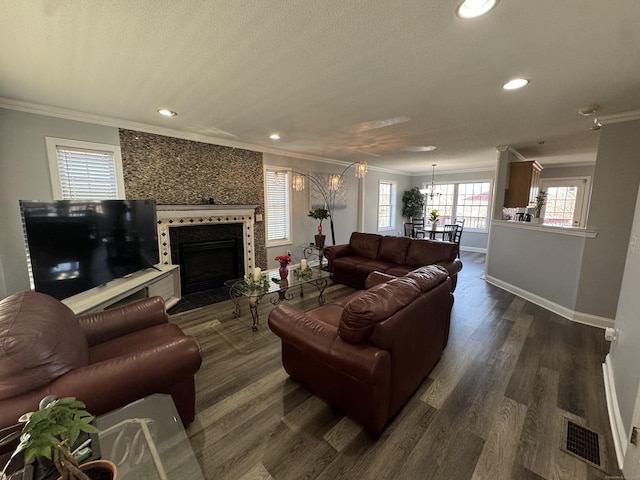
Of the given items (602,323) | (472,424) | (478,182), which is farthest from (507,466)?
(478,182)

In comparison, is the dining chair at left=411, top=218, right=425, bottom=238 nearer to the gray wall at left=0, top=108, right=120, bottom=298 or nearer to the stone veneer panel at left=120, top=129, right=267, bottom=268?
the stone veneer panel at left=120, top=129, right=267, bottom=268

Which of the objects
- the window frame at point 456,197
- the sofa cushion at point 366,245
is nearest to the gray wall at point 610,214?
the sofa cushion at point 366,245

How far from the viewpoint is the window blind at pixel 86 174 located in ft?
9.96

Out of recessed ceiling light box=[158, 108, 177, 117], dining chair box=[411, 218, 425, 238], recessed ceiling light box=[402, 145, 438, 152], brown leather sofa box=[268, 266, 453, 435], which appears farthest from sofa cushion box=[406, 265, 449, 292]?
dining chair box=[411, 218, 425, 238]

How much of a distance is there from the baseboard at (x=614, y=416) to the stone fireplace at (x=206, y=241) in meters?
4.52

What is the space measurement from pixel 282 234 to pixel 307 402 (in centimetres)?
378

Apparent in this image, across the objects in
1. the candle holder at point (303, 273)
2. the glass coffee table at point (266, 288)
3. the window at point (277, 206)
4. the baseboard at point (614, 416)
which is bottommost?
the baseboard at point (614, 416)

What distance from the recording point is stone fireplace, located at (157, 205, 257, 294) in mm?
3834

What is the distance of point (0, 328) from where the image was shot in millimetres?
1149

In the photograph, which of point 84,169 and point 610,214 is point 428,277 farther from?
point 84,169

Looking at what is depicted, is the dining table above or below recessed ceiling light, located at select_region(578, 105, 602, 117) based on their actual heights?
below

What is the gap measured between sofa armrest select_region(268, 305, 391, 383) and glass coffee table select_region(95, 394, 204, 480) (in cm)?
81

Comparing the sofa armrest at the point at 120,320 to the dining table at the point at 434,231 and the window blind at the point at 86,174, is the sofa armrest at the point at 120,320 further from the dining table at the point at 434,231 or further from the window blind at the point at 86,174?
the dining table at the point at 434,231

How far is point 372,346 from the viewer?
1.58 meters
